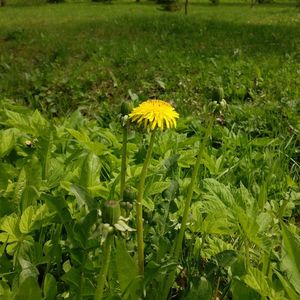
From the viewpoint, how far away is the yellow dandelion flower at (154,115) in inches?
55.1

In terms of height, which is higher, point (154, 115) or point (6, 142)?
point (154, 115)

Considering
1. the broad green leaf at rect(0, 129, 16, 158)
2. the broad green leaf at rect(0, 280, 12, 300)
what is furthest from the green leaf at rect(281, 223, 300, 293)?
the broad green leaf at rect(0, 129, 16, 158)

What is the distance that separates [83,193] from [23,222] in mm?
322

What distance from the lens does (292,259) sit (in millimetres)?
1480

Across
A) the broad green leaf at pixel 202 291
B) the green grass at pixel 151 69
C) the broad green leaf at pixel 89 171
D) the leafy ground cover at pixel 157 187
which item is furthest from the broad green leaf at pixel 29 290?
the green grass at pixel 151 69

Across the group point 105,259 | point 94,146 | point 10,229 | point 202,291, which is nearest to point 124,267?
point 105,259

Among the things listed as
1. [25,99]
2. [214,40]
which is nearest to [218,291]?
[25,99]

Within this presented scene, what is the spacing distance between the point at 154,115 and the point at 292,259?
2.07 feet

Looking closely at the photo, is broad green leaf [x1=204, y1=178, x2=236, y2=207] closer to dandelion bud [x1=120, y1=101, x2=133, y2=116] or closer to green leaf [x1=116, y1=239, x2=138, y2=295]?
dandelion bud [x1=120, y1=101, x2=133, y2=116]

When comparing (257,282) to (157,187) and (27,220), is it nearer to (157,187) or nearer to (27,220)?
(157,187)

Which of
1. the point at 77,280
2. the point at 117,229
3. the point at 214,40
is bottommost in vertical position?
the point at 214,40

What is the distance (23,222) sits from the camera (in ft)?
5.88

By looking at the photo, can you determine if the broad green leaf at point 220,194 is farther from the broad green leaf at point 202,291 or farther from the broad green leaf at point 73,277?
the broad green leaf at point 73,277

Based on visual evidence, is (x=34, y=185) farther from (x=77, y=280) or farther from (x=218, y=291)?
(x=218, y=291)
